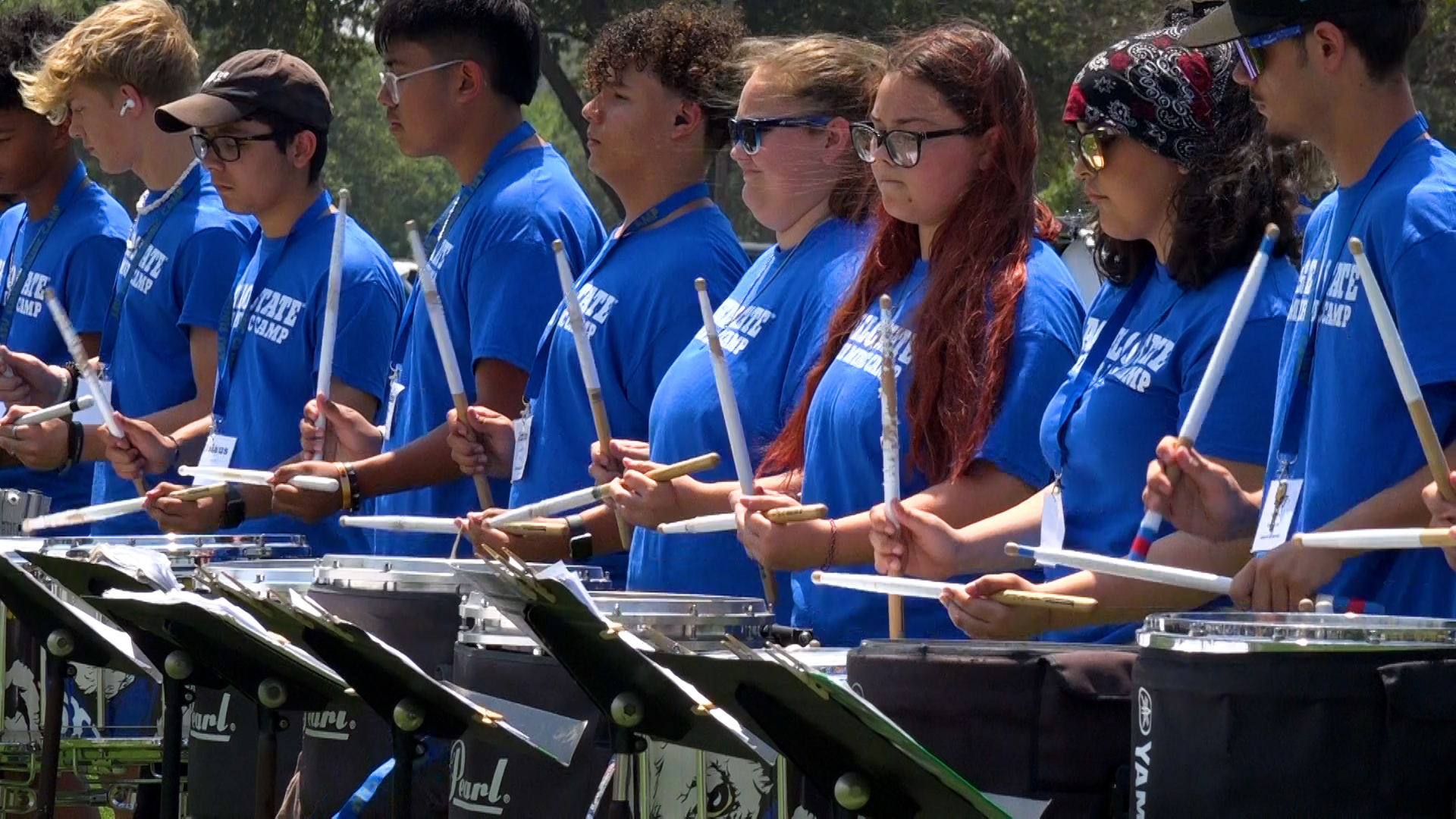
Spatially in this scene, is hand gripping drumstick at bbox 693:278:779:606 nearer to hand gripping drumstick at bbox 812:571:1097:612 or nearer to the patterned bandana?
hand gripping drumstick at bbox 812:571:1097:612

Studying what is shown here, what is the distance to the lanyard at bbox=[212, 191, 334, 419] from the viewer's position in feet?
19.7

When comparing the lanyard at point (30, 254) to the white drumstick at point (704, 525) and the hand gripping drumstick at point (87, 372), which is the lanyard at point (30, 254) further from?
the white drumstick at point (704, 525)

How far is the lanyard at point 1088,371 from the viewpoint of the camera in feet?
12.4

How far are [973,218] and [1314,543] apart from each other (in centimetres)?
140

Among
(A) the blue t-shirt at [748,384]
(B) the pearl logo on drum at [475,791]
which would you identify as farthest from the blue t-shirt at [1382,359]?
(B) the pearl logo on drum at [475,791]

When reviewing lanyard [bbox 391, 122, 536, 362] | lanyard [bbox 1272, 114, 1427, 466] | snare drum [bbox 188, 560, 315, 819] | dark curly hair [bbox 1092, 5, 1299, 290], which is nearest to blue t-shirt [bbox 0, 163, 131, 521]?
lanyard [bbox 391, 122, 536, 362]

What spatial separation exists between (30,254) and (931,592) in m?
4.95

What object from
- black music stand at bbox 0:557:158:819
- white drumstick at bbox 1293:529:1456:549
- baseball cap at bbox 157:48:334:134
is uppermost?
baseball cap at bbox 157:48:334:134

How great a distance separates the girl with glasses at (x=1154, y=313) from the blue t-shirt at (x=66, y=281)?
14.1 ft

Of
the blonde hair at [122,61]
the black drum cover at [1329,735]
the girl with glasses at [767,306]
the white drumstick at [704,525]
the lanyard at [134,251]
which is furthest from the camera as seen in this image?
the blonde hair at [122,61]

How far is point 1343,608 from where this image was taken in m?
3.19

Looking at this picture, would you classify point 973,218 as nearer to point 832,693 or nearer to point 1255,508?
point 1255,508

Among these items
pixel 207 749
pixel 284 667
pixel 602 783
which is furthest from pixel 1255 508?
pixel 207 749

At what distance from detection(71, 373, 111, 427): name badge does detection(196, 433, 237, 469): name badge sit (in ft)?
1.03
